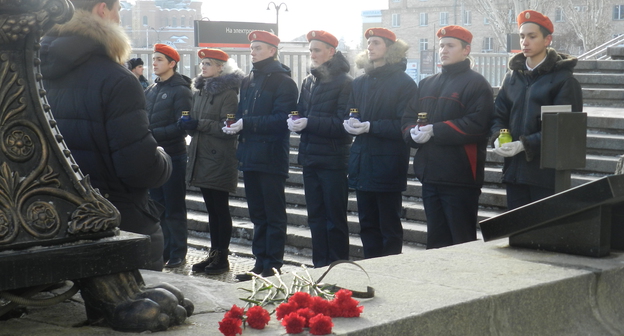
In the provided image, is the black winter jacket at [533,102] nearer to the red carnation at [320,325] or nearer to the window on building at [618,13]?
the red carnation at [320,325]

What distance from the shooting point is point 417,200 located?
9.04 meters

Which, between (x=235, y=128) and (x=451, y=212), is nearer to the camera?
(x=451, y=212)

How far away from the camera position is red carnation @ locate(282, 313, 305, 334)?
2748 mm

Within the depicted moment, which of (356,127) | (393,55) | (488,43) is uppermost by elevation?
(488,43)

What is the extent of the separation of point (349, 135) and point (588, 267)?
3670 mm

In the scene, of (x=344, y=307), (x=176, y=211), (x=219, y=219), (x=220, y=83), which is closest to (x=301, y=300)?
(x=344, y=307)

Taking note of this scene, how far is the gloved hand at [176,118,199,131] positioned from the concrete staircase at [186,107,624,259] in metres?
1.60

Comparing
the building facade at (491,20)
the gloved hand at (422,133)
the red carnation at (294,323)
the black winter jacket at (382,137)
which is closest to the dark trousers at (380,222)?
the black winter jacket at (382,137)

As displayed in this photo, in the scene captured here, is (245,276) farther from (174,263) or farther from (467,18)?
(467,18)

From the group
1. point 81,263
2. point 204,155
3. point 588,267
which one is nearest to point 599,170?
→ point 204,155

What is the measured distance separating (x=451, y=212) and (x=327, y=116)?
1.58 m

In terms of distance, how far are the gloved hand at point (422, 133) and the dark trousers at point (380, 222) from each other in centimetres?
69

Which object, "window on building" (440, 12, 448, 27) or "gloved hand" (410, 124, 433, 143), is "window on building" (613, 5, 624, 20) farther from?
"gloved hand" (410, 124, 433, 143)

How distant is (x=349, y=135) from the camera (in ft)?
24.6
